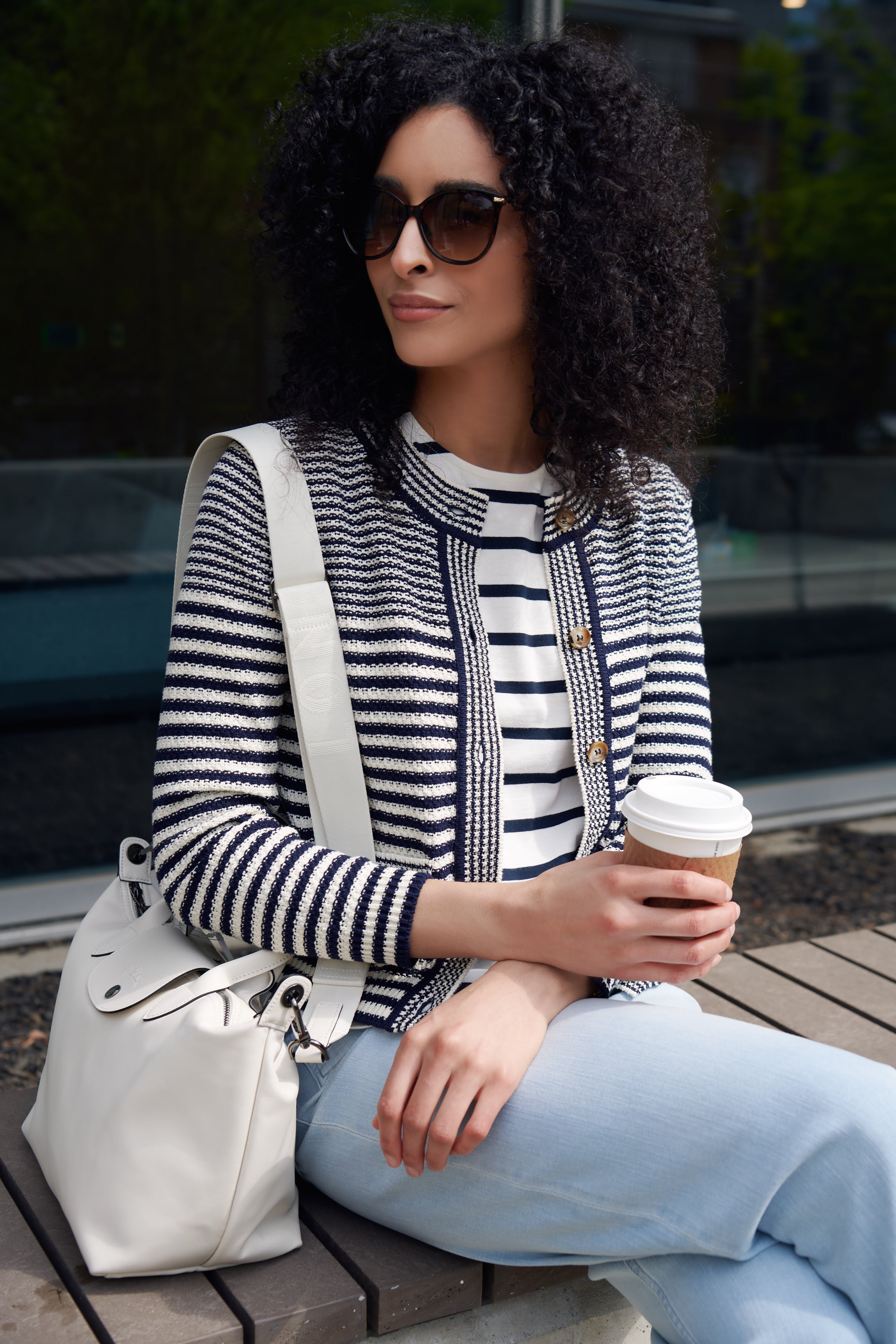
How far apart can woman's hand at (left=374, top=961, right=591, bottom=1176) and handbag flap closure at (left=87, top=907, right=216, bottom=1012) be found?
28 cm

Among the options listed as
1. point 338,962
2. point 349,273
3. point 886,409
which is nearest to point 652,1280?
point 338,962

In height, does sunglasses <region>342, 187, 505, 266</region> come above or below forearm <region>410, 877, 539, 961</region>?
above

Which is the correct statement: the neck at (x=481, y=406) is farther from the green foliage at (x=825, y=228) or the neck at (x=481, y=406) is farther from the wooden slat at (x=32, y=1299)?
the green foliage at (x=825, y=228)

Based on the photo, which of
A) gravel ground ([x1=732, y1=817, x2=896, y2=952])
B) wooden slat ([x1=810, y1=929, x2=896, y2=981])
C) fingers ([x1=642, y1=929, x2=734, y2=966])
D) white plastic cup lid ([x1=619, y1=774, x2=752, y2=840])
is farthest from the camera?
gravel ground ([x1=732, y1=817, x2=896, y2=952])

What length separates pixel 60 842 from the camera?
3934 mm

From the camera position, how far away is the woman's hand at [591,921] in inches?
56.9

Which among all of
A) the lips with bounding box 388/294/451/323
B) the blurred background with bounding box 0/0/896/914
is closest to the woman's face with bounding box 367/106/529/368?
the lips with bounding box 388/294/451/323

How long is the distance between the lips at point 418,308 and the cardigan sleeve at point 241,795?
Answer: 0.33 meters

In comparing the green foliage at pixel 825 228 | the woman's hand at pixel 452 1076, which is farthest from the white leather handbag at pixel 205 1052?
the green foliage at pixel 825 228

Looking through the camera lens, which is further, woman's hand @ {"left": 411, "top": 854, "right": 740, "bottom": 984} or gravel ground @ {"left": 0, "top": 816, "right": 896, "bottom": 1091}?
gravel ground @ {"left": 0, "top": 816, "right": 896, "bottom": 1091}

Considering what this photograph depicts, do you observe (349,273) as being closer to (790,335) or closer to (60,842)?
(60,842)

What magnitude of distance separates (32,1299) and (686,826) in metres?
0.95

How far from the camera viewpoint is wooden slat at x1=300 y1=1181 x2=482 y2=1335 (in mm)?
1518

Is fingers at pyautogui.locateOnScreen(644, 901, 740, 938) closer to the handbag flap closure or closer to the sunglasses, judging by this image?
the handbag flap closure
